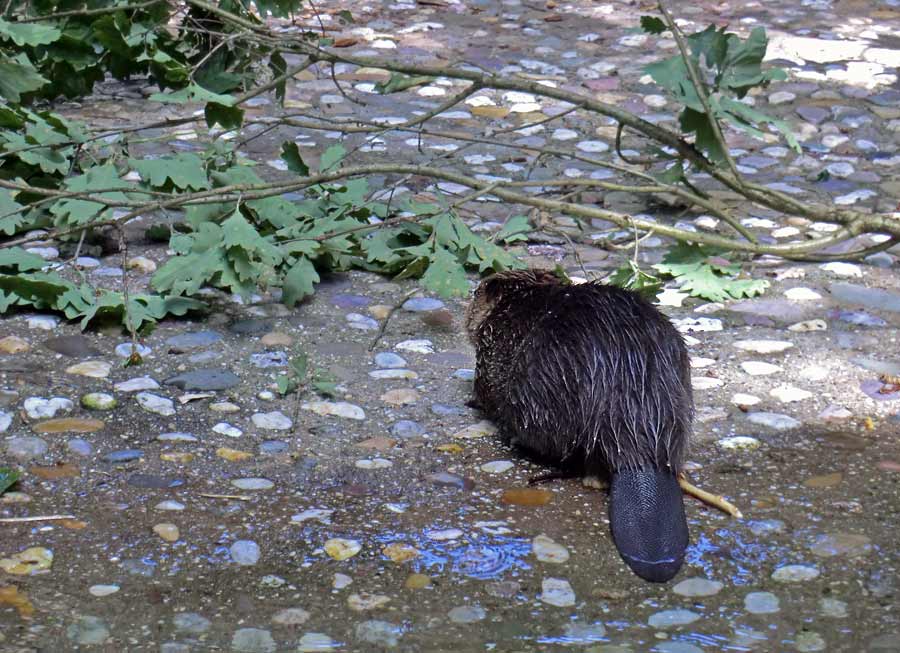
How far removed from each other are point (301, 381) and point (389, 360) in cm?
42

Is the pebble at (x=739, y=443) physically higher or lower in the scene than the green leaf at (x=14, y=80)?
lower

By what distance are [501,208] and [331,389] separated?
199 centimetres

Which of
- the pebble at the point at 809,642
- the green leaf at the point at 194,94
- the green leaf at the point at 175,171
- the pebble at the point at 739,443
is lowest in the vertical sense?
the pebble at the point at 739,443

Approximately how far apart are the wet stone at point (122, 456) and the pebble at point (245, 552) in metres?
0.59

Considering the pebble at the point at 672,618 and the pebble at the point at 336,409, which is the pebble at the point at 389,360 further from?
the pebble at the point at 672,618

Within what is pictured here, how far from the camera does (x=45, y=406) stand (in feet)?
12.5

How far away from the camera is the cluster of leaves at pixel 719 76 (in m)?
3.98

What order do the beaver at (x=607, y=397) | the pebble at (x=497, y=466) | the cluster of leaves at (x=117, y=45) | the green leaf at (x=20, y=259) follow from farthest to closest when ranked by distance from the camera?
1. the cluster of leaves at (x=117, y=45)
2. the green leaf at (x=20, y=259)
3. the pebble at (x=497, y=466)
4. the beaver at (x=607, y=397)

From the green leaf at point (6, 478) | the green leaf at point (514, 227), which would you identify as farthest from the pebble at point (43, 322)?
the green leaf at point (514, 227)

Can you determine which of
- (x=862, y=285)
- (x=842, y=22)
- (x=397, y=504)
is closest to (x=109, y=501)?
(x=397, y=504)

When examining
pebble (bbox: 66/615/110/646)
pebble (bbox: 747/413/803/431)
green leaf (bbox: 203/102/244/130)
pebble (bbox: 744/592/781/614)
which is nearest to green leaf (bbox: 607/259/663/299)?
pebble (bbox: 747/413/803/431)

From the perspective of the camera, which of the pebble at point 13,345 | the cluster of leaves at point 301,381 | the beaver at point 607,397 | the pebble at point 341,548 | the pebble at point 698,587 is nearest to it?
the pebble at point 698,587

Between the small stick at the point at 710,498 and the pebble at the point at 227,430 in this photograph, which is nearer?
the small stick at the point at 710,498

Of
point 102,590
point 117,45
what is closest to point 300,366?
point 102,590
